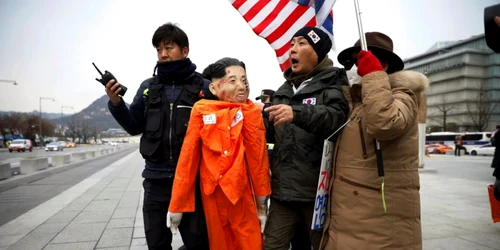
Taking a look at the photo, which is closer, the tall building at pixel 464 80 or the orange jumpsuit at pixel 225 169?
the orange jumpsuit at pixel 225 169

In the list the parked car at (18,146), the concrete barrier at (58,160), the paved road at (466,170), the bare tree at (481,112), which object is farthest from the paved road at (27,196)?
the bare tree at (481,112)

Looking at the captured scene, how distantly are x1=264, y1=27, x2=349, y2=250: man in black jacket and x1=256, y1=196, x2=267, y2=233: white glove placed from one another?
0.21 feet

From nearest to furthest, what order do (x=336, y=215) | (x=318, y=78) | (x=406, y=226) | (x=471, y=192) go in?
(x=406, y=226) < (x=336, y=215) < (x=318, y=78) < (x=471, y=192)

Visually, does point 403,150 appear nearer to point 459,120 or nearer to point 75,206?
point 75,206

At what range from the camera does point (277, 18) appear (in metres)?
3.50

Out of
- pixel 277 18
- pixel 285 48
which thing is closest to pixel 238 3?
pixel 277 18

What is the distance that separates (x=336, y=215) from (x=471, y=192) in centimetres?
761

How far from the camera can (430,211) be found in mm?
5582

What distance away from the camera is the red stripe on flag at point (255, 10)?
3.46 metres

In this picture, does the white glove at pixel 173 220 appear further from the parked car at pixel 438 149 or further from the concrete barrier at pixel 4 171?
the parked car at pixel 438 149

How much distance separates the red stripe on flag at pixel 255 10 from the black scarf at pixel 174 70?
Answer: 49.3 inches

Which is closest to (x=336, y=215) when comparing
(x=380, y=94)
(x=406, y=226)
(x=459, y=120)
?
(x=406, y=226)

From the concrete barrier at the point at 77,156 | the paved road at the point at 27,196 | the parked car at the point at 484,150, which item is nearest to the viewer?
the paved road at the point at 27,196

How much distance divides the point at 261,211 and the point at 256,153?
0.42 metres
